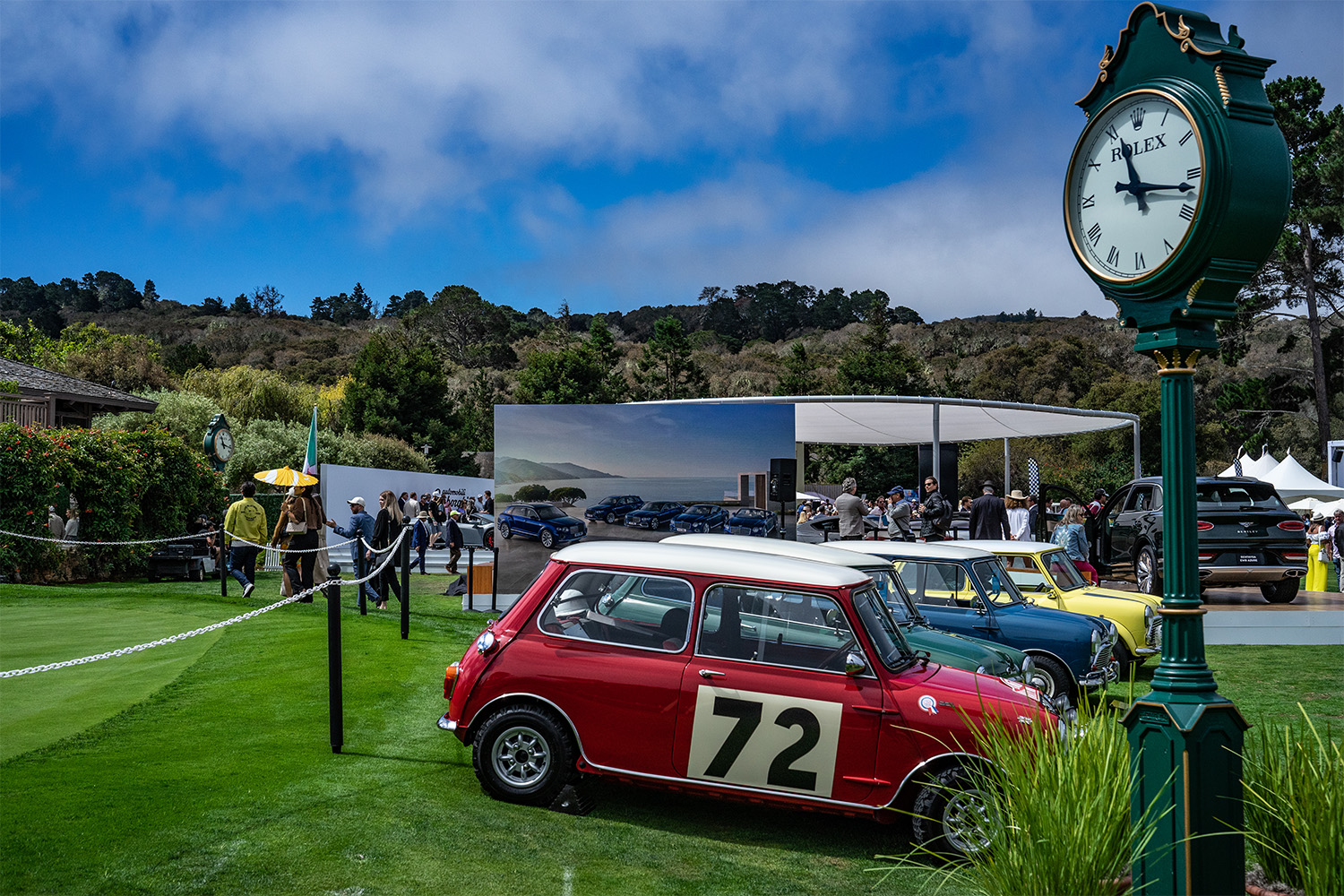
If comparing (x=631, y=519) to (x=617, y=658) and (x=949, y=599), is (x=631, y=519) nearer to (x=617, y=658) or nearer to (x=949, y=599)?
(x=949, y=599)

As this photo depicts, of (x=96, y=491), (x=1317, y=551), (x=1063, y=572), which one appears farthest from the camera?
(x=1317, y=551)

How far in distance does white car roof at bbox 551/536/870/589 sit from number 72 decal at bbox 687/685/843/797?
27.5 inches

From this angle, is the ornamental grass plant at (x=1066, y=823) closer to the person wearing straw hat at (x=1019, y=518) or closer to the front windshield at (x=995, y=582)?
the front windshield at (x=995, y=582)

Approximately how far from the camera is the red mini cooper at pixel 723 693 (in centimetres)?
593

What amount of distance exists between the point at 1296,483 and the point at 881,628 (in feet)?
101

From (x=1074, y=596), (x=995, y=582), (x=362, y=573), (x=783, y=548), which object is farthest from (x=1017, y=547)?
(x=362, y=573)

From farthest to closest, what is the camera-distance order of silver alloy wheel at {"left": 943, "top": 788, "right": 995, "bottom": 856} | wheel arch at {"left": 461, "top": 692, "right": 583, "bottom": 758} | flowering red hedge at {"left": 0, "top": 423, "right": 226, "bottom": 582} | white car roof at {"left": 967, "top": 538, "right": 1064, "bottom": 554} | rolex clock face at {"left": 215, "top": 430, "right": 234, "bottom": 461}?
rolex clock face at {"left": 215, "top": 430, "right": 234, "bottom": 461}, flowering red hedge at {"left": 0, "top": 423, "right": 226, "bottom": 582}, white car roof at {"left": 967, "top": 538, "right": 1064, "bottom": 554}, wheel arch at {"left": 461, "top": 692, "right": 583, "bottom": 758}, silver alloy wheel at {"left": 943, "top": 788, "right": 995, "bottom": 856}

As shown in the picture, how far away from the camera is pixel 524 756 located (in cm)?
650

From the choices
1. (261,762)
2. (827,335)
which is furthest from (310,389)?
(827,335)

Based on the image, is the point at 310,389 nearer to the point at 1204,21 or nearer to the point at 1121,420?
the point at 1121,420

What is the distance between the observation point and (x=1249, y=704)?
33.4 feet

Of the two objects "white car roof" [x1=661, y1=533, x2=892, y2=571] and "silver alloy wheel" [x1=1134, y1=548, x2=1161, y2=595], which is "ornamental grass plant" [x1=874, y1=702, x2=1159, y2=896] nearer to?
"white car roof" [x1=661, y1=533, x2=892, y2=571]

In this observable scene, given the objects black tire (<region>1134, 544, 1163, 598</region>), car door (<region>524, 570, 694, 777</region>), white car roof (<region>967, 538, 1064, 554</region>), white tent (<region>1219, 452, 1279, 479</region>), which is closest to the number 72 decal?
car door (<region>524, 570, 694, 777</region>)

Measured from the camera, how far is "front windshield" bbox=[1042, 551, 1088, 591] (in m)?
12.3
